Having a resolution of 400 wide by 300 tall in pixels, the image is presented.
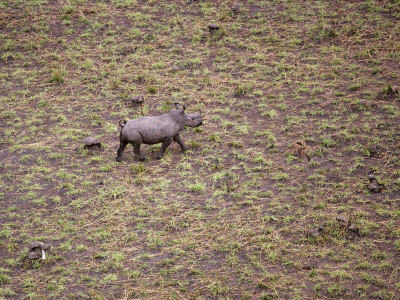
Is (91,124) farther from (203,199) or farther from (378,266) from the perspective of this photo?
(378,266)

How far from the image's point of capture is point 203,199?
8133mm

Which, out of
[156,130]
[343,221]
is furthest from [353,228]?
[156,130]

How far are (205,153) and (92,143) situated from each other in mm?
1893

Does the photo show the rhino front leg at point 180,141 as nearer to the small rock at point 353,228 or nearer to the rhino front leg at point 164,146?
the rhino front leg at point 164,146

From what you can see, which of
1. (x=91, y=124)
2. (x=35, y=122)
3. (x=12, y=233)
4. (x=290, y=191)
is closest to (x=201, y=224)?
(x=290, y=191)

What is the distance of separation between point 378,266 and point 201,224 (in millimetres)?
2359

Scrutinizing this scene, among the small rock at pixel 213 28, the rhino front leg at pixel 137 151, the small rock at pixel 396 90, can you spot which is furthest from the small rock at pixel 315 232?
the small rock at pixel 213 28

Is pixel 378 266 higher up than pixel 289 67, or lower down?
lower down

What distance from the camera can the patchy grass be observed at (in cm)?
682

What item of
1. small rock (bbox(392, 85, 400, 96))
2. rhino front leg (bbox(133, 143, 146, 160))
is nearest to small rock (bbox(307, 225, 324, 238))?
rhino front leg (bbox(133, 143, 146, 160))

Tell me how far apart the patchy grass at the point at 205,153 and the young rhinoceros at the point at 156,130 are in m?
0.27

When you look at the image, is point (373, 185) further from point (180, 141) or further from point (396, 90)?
point (180, 141)

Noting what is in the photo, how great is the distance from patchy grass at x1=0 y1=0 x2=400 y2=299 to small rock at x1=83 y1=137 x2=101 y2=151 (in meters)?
0.14

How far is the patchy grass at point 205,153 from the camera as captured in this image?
682cm
